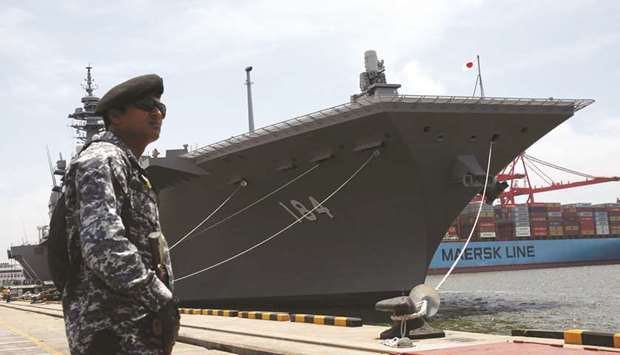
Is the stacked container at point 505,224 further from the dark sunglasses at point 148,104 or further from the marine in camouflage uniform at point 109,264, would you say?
the marine in camouflage uniform at point 109,264

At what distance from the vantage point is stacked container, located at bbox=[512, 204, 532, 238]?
74.9 meters

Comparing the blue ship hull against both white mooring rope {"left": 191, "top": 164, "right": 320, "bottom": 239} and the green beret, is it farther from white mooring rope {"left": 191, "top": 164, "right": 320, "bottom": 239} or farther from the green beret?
the green beret

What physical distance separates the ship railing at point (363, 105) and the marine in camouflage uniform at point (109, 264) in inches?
486

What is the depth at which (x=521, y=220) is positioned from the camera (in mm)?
76312

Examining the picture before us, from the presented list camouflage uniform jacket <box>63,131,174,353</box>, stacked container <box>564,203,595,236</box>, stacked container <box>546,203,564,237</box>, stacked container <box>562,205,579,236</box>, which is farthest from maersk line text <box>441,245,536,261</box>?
camouflage uniform jacket <box>63,131,174,353</box>

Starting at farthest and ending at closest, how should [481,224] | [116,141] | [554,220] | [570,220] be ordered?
[570,220] → [554,220] → [481,224] → [116,141]

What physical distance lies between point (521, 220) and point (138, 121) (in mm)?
78564

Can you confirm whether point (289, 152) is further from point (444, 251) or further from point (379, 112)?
point (444, 251)

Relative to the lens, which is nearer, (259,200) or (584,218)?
(259,200)

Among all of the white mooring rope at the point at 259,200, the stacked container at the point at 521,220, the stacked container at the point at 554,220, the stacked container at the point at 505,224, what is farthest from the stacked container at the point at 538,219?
the white mooring rope at the point at 259,200

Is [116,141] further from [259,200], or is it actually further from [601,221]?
[601,221]

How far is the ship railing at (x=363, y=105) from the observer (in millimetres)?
14594

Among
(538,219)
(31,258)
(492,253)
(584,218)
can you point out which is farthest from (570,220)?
(31,258)

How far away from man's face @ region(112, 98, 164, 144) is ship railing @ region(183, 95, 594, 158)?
1204 centimetres
